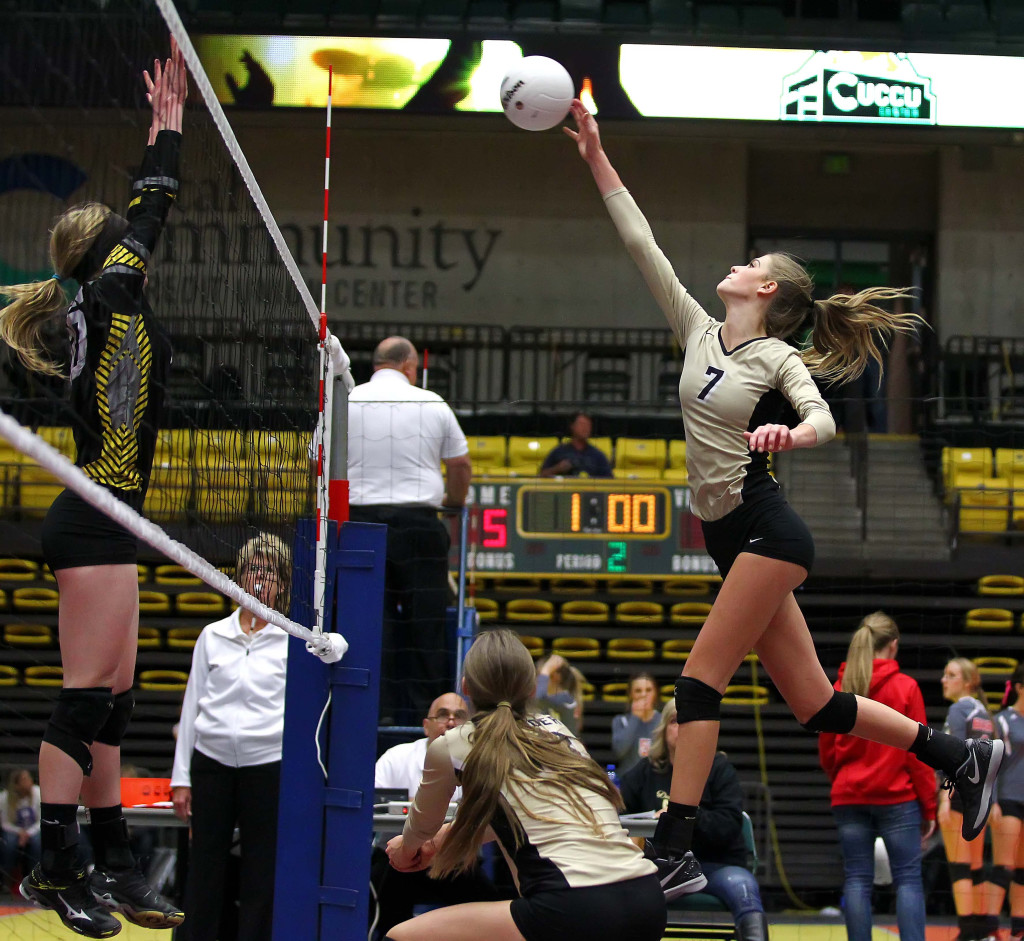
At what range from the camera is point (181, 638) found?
11.8 metres

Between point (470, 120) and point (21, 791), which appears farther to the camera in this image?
point (470, 120)

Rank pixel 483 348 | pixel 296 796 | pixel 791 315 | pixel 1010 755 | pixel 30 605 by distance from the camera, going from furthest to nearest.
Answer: pixel 483 348
pixel 30 605
pixel 1010 755
pixel 296 796
pixel 791 315

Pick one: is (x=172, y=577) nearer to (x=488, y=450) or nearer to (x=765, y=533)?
(x=488, y=450)

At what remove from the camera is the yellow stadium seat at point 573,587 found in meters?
12.2

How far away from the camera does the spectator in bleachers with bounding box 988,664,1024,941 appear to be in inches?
286

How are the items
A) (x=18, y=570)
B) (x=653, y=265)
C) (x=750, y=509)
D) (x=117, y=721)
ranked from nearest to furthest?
(x=117, y=721) < (x=750, y=509) < (x=653, y=265) < (x=18, y=570)

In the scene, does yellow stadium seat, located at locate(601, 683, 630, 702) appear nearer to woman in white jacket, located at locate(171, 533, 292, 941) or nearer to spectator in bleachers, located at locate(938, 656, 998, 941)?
spectator in bleachers, located at locate(938, 656, 998, 941)

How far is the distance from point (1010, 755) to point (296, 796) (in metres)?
4.55

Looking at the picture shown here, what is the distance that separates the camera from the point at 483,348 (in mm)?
Answer: 16266

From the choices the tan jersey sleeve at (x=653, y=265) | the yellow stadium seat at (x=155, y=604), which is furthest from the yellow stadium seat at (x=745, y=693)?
the tan jersey sleeve at (x=653, y=265)

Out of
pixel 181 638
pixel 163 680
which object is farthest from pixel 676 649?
pixel 163 680

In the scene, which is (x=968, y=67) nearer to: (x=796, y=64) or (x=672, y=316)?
(x=796, y=64)

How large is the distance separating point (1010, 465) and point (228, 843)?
31.7 feet

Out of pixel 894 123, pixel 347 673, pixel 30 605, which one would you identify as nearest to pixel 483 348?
pixel 894 123
